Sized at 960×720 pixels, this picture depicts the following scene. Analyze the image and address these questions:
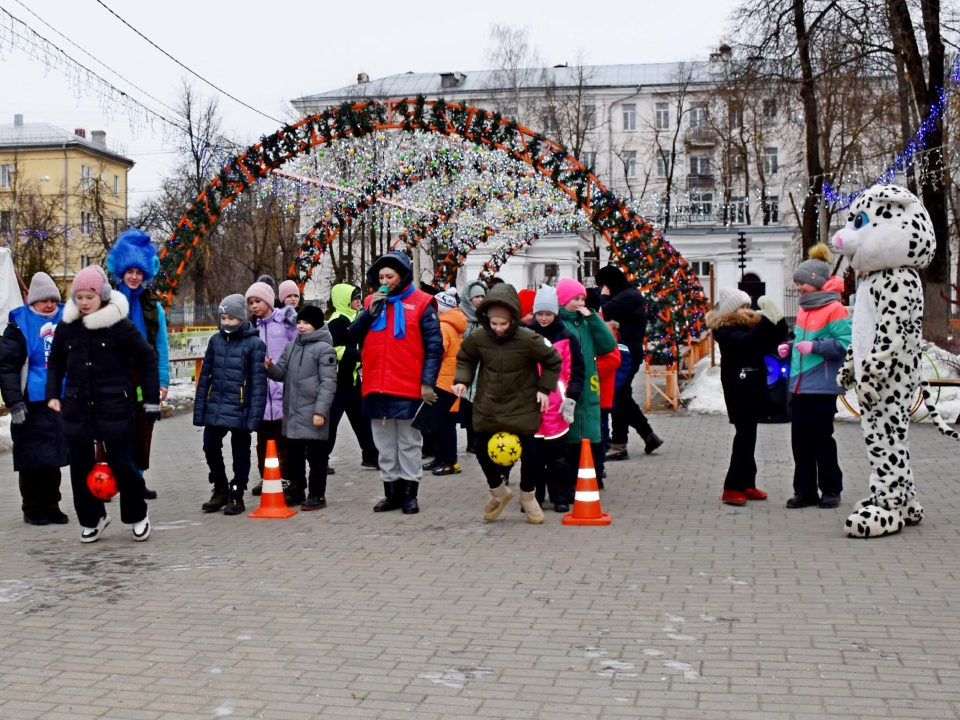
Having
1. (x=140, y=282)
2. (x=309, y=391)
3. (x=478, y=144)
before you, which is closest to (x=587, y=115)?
(x=478, y=144)

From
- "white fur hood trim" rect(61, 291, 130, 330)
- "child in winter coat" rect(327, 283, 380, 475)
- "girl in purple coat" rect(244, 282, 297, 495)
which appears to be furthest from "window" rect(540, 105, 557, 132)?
"white fur hood trim" rect(61, 291, 130, 330)

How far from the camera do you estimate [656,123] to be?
6284cm

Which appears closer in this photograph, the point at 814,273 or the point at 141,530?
the point at 141,530

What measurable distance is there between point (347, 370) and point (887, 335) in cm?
488

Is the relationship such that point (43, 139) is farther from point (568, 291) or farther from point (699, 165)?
point (568, 291)

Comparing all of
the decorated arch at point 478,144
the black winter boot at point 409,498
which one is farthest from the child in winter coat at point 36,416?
the decorated arch at point 478,144

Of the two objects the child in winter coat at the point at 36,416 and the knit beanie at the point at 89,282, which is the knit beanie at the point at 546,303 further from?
the child in winter coat at the point at 36,416

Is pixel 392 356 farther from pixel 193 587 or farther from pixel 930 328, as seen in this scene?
pixel 930 328

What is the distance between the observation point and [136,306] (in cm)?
941

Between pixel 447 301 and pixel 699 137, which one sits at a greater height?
pixel 699 137

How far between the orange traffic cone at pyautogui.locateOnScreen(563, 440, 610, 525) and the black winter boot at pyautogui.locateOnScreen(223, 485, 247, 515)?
97.8 inches

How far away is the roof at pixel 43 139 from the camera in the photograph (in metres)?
74.0

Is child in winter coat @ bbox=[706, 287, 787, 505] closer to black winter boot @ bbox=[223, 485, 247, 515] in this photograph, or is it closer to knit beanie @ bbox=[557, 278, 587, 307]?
knit beanie @ bbox=[557, 278, 587, 307]

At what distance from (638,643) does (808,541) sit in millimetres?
2578
